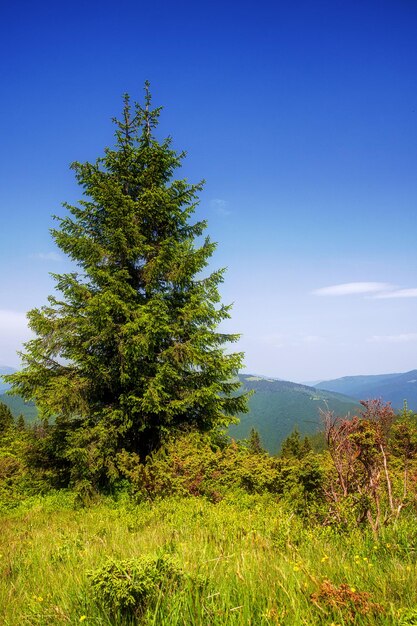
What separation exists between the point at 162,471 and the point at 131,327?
407 centimetres

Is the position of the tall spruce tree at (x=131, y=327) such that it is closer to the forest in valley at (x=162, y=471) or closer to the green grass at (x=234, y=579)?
the forest in valley at (x=162, y=471)

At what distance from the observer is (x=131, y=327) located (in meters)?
10.4

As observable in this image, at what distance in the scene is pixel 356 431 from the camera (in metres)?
6.03

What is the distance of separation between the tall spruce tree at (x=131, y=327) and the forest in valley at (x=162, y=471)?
66 mm

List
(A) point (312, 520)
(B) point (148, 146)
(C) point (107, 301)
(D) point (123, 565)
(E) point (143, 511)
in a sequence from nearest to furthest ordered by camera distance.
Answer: (D) point (123, 565), (A) point (312, 520), (E) point (143, 511), (C) point (107, 301), (B) point (148, 146)

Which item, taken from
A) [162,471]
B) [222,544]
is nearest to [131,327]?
[162,471]

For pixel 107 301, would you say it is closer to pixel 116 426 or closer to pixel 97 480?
pixel 116 426

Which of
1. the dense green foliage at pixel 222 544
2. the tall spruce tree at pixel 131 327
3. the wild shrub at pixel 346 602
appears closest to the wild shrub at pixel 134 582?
the dense green foliage at pixel 222 544

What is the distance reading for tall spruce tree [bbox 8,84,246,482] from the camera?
10.6 metres

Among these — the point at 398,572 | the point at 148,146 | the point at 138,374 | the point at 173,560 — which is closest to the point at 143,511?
the point at 138,374

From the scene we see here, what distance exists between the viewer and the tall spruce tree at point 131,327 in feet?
34.9

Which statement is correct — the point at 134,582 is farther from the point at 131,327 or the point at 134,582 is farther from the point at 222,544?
the point at 131,327

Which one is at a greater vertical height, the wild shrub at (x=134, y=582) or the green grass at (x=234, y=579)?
the wild shrub at (x=134, y=582)

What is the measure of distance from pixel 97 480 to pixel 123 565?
9.42 meters
